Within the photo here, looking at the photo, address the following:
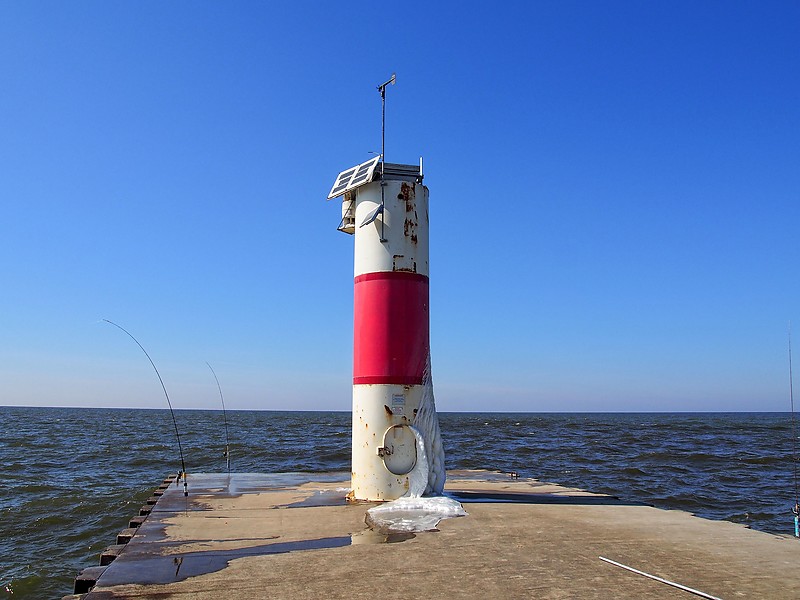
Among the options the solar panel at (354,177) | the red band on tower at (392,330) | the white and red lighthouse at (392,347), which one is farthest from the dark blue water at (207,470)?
the solar panel at (354,177)

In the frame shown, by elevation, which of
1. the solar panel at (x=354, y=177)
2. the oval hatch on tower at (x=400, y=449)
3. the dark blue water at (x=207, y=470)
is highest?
the solar panel at (x=354, y=177)

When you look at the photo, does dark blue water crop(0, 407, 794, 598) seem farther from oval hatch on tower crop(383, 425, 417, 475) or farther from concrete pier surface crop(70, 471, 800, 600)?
oval hatch on tower crop(383, 425, 417, 475)

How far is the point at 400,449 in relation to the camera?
33.7ft

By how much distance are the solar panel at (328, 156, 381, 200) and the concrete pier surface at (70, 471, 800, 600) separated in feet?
15.9

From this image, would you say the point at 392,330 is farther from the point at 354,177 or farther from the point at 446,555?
the point at 446,555

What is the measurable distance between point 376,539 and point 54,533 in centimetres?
945

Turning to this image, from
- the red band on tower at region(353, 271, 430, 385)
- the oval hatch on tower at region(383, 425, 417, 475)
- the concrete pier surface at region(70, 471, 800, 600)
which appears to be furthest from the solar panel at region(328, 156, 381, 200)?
the concrete pier surface at region(70, 471, 800, 600)

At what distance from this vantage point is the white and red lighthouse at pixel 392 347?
33.7ft

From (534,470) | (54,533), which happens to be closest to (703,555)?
(54,533)

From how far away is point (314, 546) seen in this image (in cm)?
712

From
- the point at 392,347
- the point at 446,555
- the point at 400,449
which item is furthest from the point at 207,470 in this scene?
the point at 446,555

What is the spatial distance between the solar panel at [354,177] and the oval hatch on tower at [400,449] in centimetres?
381

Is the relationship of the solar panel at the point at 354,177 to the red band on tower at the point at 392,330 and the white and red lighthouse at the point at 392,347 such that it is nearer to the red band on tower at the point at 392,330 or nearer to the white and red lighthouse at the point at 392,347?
the white and red lighthouse at the point at 392,347

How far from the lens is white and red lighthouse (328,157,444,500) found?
10.3m
